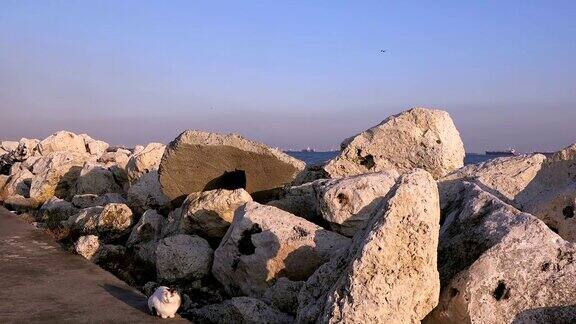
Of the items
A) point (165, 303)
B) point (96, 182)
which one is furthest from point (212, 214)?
point (96, 182)

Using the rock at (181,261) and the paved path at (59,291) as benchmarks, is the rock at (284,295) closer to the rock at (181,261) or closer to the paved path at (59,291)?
the paved path at (59,291)

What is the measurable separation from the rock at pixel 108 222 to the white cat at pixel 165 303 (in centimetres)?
575

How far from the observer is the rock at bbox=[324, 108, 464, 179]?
1114cm

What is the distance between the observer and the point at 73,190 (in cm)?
1775

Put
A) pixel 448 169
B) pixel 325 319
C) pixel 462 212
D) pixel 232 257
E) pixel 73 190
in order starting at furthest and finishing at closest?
1. pixel 73 190
2. pixel 448 169
3. pixel 232 257
4. pixel 462 212
5. pixel 325 319

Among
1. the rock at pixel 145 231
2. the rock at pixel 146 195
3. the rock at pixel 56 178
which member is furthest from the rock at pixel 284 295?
the rock at pixel 56 178

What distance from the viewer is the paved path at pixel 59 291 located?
634cm

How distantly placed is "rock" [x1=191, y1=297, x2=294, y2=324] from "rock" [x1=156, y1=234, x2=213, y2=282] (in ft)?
6.31

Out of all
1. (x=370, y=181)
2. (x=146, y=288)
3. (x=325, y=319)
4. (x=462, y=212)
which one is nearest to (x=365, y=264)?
(x=325, y=319)

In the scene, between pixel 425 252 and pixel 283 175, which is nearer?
pixel 425 252

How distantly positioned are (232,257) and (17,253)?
3760 millimetres

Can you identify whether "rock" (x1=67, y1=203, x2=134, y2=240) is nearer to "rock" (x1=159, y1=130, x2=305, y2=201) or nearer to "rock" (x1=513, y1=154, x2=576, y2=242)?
"rock" (x1=159, y1=130, x2=305, y2=201)

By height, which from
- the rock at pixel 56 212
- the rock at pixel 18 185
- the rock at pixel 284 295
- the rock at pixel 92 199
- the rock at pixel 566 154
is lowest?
the rock at pixel 18 185

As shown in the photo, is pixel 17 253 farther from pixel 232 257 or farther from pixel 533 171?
pixel 533 171
